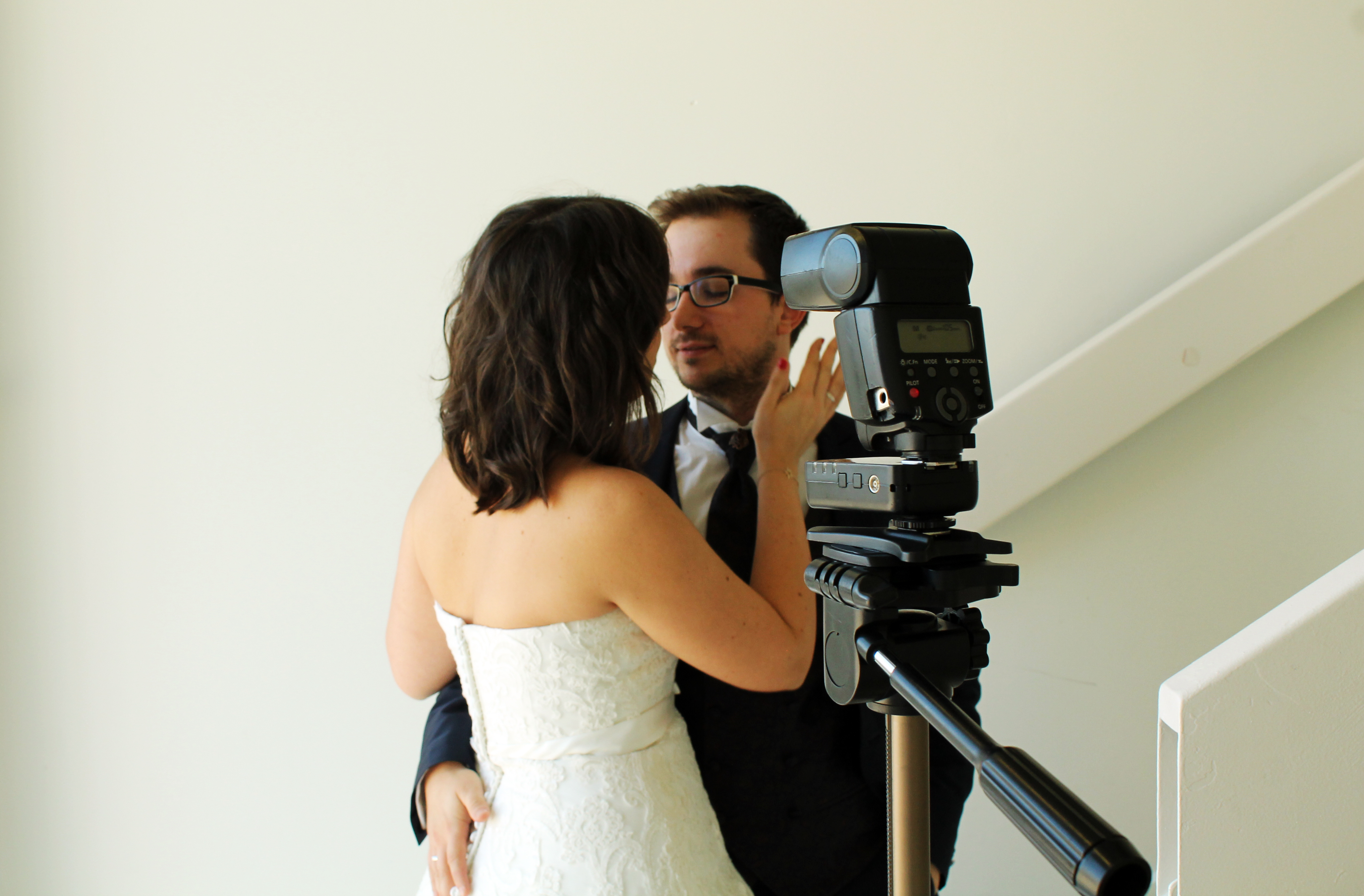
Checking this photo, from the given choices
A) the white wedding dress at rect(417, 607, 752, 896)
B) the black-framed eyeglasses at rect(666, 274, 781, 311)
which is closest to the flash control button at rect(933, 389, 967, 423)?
the white wedding dress at rect(417, 607, 752, 896)

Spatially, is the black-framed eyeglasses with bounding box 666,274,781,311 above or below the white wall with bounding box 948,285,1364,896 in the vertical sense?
above

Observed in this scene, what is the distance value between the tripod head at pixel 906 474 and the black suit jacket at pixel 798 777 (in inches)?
22.7

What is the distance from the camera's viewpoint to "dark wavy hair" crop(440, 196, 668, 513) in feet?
3.31

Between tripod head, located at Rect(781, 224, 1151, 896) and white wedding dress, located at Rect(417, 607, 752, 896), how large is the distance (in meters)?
0.48

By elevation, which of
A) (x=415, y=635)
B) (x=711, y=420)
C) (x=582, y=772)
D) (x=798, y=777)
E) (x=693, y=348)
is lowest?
(x=798, y=777)

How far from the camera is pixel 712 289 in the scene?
4.55 feet

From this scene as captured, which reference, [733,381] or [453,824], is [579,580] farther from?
[733,381]

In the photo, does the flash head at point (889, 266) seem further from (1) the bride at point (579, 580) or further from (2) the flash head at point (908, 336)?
(1) the bride at point (579, 580)

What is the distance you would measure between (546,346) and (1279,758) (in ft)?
2.55

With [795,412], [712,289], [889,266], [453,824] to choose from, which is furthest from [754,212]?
[453,824]

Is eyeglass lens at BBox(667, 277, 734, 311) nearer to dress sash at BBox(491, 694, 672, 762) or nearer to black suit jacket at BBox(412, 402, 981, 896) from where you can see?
black suit jacket at BBox(412, 402, 981, 896)

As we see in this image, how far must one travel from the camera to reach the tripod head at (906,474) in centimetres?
58

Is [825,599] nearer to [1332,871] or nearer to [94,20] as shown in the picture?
[1332,871]

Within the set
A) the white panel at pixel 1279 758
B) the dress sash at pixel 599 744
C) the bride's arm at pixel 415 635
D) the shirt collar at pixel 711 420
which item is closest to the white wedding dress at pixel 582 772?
the dress sash at pixel 599 744
